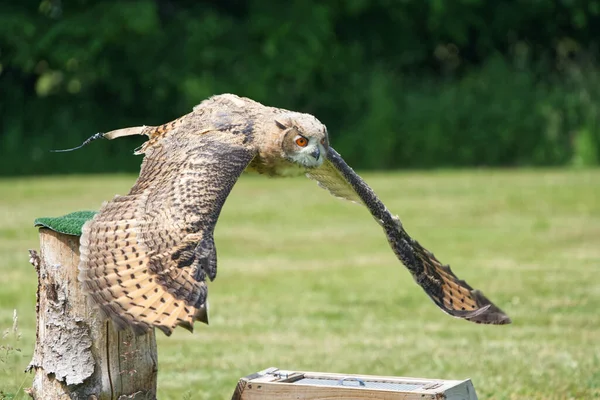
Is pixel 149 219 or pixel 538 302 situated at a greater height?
pixel 149 219

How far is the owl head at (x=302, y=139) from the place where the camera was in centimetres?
522

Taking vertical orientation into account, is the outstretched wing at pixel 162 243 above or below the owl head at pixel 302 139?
below

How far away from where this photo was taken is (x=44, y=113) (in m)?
20.9

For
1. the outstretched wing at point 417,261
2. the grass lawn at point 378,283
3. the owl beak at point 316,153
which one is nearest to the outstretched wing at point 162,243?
the owl beak at point 316,153

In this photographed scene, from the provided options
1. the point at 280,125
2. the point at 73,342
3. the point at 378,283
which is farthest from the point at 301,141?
the point at 378,283

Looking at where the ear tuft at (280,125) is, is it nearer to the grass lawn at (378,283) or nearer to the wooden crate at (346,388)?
the wooden crate at (346,388)

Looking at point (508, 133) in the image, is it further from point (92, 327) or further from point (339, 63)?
point (92, 327)

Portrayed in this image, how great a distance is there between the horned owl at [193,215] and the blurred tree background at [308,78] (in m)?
13.8

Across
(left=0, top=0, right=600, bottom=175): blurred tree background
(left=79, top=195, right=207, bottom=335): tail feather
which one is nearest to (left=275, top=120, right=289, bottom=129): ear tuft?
(left=79, top=195, right=207, bottom=335): tail feather

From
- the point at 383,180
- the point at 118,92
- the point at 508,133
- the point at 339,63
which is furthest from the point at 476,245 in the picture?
the point at 118,92

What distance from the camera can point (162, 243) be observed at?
4.54 m

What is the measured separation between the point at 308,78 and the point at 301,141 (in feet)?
50.0

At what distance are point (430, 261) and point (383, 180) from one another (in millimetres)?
11982

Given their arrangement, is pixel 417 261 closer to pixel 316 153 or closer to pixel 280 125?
pixel 316 153
